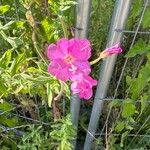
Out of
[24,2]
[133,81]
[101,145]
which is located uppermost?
[24,2]

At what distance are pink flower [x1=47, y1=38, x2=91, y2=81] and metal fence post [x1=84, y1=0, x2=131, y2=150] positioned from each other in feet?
0.66

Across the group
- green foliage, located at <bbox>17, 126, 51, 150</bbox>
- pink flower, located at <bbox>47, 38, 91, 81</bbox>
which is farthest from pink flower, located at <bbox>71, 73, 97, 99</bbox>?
green foliage, located at <bbox>17, 126, 51, 150</bbox>

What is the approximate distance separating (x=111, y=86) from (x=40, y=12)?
454mm

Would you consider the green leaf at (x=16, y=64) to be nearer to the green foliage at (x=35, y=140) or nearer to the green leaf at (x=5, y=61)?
the green leaf at (x=5, y=61)

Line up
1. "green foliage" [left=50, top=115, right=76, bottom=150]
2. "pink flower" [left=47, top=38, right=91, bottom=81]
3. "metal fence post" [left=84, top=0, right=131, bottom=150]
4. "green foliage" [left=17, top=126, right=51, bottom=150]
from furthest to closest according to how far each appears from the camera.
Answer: "green foliage" [left=17, top=126, right=51, bottom=150] < "green foliage" [left=50, top=115, right=76, bottom=150] < "metal fence post" [left=84, top=0, right=131, bottom=150] < "pink flower" [left=47, top=38, right=91, bottom=81]

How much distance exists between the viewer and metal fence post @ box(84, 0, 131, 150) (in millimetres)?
981

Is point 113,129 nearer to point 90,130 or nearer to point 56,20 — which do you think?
point 90,130

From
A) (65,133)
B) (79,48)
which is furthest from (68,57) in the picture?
(65,133)

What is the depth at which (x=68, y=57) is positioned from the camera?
0.83 metres

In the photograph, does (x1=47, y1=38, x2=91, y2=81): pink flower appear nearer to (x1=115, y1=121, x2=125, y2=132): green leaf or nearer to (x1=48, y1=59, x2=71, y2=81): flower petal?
(x1=48, y1=59, x2=71, y2=81): flower petal

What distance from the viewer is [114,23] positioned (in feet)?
3.34

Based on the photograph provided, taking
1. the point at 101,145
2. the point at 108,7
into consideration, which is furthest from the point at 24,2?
the point at 101,145

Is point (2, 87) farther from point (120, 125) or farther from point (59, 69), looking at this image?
point (120, 125)

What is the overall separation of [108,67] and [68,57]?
13.6 inches
